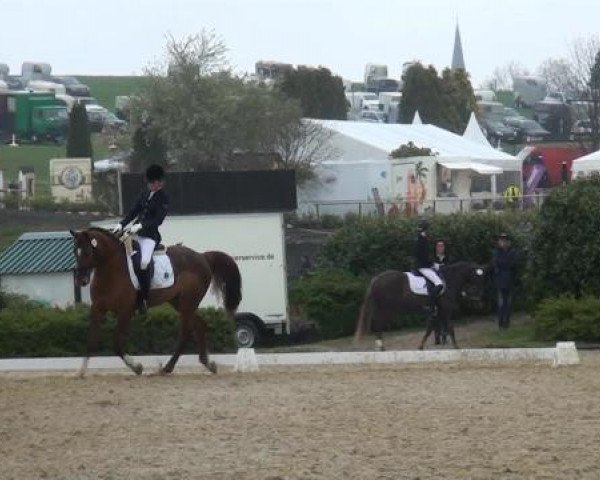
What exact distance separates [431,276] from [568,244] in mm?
3940

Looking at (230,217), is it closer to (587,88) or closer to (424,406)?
(424,406)

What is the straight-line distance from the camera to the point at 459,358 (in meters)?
20.8

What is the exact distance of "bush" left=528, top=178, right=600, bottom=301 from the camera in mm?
29828

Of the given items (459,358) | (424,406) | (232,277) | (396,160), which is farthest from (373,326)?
(396,160)

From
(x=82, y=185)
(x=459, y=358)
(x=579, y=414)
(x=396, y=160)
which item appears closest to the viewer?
(x=579, y=414)

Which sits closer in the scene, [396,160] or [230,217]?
[230,217]

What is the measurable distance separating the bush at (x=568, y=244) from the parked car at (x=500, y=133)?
5627 centimetres

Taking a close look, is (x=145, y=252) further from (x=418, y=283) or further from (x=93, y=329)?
(x=418, y=283)

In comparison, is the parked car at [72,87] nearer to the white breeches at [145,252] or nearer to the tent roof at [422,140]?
the tent roof at [422,140]

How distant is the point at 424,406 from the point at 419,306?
14457mm

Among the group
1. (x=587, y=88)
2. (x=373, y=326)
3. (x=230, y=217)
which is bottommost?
(x=373, y=326)

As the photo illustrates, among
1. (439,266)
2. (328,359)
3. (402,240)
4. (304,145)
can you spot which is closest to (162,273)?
(328,359)

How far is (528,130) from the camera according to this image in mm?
89812

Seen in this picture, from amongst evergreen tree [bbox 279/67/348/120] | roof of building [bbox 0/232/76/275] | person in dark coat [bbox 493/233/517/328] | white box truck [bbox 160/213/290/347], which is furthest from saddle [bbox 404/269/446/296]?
evergreen tree [bbox 279/67/348/120]
